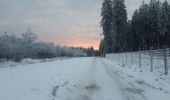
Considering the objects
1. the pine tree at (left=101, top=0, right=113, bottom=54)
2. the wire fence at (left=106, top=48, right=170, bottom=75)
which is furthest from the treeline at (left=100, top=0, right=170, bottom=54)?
the wire fence at (left=106, top=48, right=170, bottom=75)

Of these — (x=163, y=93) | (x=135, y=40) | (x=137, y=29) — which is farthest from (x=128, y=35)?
(x=163, y=93)

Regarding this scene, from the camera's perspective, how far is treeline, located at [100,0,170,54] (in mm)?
76000

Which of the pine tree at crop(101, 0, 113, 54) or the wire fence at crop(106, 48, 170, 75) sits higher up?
the pine tree at crop(101, 0, 113, 54)

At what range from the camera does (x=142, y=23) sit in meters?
81.4

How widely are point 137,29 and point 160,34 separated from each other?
10.3 metres

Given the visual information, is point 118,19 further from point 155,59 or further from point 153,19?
point 155,59

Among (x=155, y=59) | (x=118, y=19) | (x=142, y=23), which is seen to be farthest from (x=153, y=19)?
(x=155, y=59)

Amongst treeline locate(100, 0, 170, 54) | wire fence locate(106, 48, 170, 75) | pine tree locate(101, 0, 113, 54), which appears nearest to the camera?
wire fence locate(106, 48, 170, 75)

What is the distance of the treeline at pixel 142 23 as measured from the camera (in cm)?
7600

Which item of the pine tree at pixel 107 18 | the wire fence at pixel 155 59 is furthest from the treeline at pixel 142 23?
the wire fence at pixel 155 59

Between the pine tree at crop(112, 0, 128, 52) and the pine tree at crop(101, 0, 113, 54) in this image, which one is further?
the pine tree at crop(101, 0, 113, 54)

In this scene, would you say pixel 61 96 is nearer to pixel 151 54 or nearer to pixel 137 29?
pixel 151 54

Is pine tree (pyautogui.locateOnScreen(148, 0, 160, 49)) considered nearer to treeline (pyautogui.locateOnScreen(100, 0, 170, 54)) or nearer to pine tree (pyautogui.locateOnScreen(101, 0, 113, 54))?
treeline (pyautogui.locateOnScreen(100, 0, 170, 54))

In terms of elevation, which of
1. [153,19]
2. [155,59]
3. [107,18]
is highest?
[107,18]
